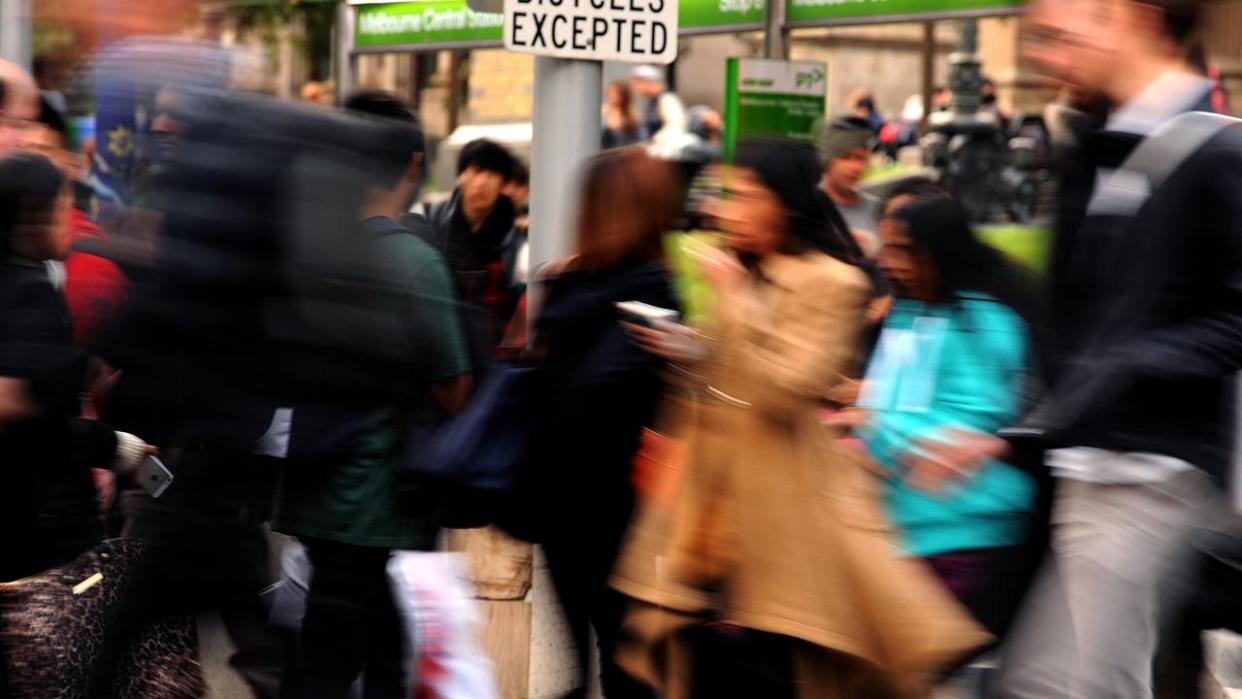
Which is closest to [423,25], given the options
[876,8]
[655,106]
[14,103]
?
[876,8]

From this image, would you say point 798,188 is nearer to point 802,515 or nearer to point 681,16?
point 802,515

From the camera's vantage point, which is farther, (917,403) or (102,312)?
(917,403)

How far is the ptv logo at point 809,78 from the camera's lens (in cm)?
1041

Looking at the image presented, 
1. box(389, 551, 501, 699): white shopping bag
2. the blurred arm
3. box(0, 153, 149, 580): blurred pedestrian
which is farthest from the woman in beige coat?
box(0, 153, 149, 580): blurred pedestrian

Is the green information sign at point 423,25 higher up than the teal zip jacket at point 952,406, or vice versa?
the green information sign at point 423,25

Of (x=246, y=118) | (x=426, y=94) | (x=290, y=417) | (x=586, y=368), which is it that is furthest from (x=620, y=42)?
(x=426, y=94)

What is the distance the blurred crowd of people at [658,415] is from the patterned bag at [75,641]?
0.01m

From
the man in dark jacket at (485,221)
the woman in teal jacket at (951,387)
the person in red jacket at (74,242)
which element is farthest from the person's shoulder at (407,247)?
the man in dark jacket at (485,221)

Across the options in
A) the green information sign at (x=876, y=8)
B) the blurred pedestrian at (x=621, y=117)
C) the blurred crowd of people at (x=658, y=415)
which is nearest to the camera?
the blurred crowd of people at (x=658, y=415)

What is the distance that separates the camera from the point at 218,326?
405cm

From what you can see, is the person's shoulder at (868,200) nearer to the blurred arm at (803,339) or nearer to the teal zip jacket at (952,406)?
the teal zip jacket at (952,406)

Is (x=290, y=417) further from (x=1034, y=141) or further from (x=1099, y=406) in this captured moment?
(x=1034, y=141)

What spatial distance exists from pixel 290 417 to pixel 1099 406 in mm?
1936

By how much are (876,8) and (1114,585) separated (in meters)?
6.70
